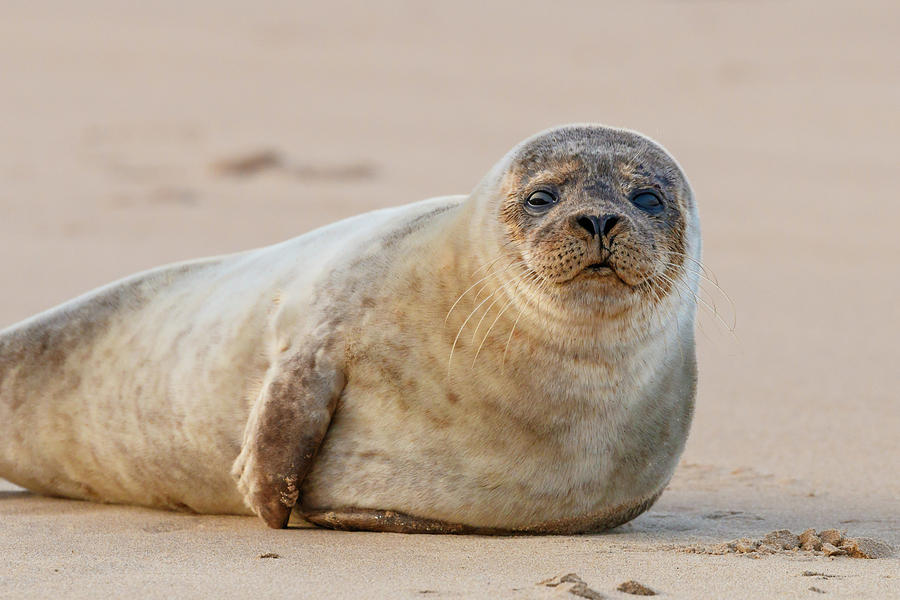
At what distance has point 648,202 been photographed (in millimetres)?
3891

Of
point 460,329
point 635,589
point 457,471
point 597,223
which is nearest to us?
point 635,589

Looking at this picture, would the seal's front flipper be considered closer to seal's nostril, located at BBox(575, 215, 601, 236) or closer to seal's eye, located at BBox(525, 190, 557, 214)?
seal's eye, located at BBox(525, 190, 557, 214)

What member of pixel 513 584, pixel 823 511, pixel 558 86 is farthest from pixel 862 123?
pixel 513 584

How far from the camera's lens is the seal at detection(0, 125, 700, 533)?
3.80 m

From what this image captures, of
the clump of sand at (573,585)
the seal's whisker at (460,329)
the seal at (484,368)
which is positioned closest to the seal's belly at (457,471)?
the seal at (484,368)

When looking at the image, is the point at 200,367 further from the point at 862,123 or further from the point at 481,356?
the point at 862,123

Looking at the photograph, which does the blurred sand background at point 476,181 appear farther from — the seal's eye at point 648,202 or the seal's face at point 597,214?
the seal's eye at point 648,202

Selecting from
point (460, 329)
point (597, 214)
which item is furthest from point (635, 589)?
point (460, 329)

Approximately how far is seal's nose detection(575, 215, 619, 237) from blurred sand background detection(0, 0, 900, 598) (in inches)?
30.5

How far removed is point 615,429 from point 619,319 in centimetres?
33

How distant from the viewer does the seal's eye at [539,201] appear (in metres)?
3.86

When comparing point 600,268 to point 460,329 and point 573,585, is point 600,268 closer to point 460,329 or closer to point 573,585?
point 460,329

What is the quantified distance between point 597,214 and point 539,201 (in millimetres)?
298

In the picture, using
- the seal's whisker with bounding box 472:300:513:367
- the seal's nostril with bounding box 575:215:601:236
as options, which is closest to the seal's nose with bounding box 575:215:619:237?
the seal's nostril with bounding box 575:215:601:236
